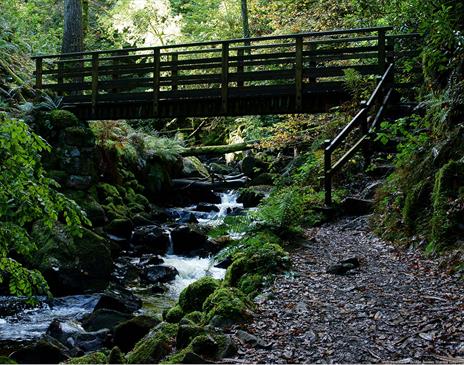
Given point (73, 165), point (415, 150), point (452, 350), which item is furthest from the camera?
point (73, 165)

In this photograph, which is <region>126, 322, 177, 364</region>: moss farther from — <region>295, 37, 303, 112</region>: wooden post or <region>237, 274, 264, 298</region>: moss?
<region>295, 37, 303, 112</region>: wooden post

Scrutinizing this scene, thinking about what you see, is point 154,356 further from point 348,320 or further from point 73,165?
point 73,165

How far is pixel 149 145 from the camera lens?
2025 centimetres

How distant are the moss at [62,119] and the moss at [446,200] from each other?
10499 mm

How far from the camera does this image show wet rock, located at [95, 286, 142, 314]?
8.97m

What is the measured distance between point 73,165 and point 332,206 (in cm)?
744

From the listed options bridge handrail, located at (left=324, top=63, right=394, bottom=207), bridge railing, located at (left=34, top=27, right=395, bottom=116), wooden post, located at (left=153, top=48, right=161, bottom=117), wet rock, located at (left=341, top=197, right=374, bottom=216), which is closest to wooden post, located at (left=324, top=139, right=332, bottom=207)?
bridge handrail, located at (left=324, top=63, right=394, bottom=207)

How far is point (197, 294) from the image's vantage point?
647 cm

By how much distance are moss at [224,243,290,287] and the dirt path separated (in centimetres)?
23

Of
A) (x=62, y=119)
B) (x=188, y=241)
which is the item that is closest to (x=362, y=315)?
(x=188, y=241)

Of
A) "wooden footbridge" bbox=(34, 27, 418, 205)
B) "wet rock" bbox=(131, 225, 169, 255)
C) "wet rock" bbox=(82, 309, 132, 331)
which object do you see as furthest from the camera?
"wet rock" bbox=(131, 225, 169, 255)

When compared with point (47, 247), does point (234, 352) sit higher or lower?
higher

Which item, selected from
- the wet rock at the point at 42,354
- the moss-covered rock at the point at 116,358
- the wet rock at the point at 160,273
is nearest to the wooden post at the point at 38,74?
the wet rock at the point at 160,273

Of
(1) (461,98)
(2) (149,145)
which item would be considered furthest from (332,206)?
(2) (149,145)
